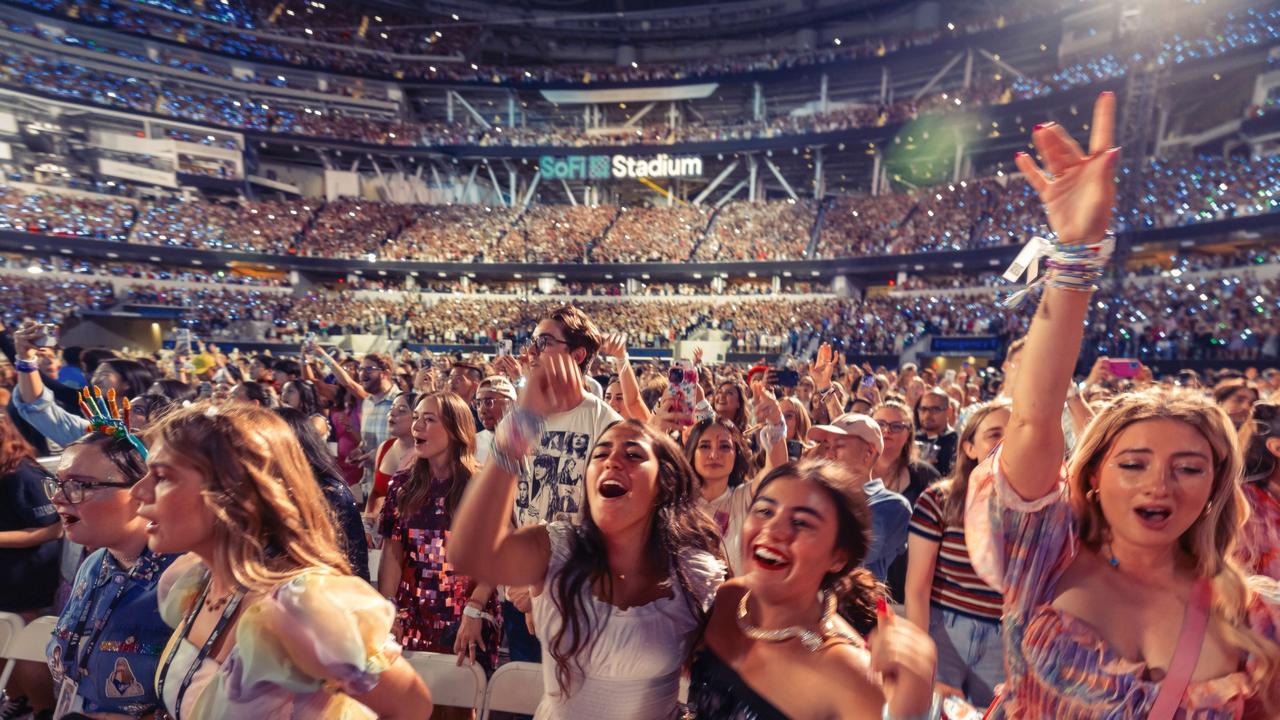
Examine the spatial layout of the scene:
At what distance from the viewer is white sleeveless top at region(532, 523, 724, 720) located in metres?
1.72

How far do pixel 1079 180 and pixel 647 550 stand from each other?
4.57ft

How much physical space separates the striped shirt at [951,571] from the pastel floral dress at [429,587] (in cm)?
193

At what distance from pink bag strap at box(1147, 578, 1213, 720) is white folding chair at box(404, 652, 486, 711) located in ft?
7.41

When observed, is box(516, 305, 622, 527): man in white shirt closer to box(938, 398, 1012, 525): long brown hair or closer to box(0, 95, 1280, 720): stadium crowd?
box(0, 95, 1280, 720): stadium crowd

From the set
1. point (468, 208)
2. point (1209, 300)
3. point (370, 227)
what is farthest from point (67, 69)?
point (1209, 300)

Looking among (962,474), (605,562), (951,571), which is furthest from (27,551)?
(962,474)

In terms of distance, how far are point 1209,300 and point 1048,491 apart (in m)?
22.3

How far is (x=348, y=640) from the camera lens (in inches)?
55.1

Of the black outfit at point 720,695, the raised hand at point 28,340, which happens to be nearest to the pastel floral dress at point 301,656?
the black outfit at point 720,695

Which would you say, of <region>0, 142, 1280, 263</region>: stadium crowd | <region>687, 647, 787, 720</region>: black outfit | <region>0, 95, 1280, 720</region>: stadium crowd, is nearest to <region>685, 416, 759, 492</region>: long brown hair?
<region>0, 95, 1280, 720</region>: stadium crowd

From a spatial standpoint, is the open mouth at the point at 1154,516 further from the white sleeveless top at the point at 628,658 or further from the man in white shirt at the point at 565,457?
the man in white shirt at the point at 565,457

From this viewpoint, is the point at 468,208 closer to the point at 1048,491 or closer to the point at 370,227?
the point at 370,227

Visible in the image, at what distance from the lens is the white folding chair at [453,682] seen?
2671mm

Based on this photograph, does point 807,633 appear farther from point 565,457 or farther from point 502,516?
point 565,457
